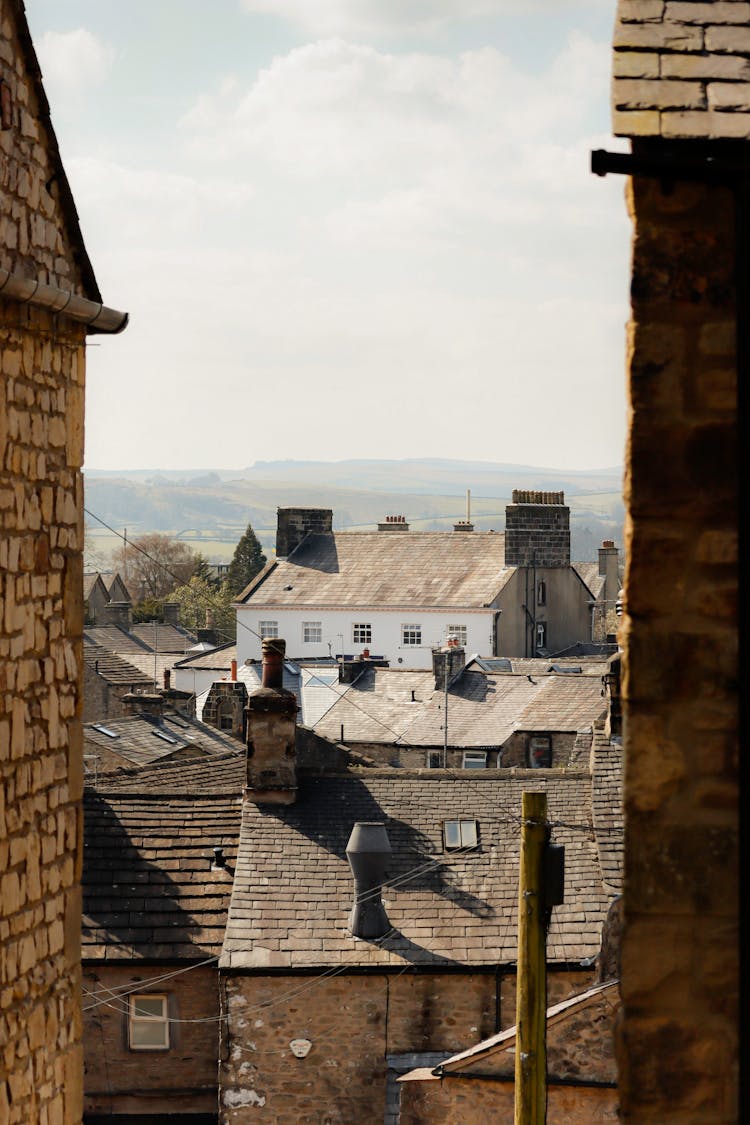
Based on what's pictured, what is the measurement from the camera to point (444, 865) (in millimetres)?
19750

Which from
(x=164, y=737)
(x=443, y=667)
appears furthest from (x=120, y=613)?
(x=164, y=737)

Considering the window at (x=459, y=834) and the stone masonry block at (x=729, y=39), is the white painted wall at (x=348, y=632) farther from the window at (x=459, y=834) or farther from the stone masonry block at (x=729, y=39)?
the stone masonry block at (x=729, y=39)

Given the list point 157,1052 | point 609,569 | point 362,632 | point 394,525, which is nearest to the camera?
point 157,1052

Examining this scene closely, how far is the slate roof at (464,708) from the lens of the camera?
1425 inches

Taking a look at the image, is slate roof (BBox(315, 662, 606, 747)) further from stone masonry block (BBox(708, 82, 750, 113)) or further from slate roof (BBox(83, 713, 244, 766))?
stone masonry block (BBox(708, 82, 750, 113))

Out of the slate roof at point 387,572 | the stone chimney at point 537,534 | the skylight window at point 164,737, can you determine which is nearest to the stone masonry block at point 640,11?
the skylight window at point 164,737

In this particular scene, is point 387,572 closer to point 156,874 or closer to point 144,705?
point 144,705

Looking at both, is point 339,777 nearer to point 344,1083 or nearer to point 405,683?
point 344,1083

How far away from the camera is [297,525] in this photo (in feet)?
221

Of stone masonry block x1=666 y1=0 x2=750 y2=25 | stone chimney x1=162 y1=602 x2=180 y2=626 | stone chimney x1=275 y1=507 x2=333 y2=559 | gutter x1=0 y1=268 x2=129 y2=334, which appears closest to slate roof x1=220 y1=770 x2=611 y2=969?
gutter x1=0 y1=268 x2=129 y2=334

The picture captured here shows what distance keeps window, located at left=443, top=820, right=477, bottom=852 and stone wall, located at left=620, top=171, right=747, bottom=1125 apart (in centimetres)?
1569

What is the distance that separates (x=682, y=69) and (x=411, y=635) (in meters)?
58.4

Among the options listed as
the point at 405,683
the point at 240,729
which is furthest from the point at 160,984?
the point at 405,683

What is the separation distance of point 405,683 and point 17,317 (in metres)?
35.9
